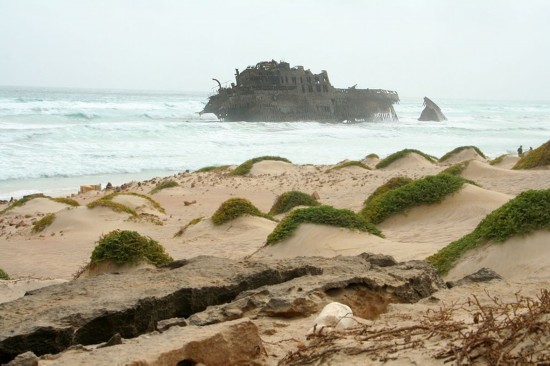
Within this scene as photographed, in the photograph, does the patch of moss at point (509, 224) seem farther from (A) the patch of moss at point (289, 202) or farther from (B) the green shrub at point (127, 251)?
(A) the patch of moss at point (289, 202)

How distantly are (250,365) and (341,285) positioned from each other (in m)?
1.58

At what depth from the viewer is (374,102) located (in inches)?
2734

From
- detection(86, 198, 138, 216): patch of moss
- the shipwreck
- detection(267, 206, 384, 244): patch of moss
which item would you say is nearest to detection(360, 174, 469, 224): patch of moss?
detection(267, 206, 384, 244): patch of moss

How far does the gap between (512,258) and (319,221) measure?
11.5 feet

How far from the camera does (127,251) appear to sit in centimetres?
968

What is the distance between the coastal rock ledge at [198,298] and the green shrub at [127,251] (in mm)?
3386

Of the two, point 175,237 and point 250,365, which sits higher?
point 250,365

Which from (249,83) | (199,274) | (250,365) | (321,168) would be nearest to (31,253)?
(199,274)

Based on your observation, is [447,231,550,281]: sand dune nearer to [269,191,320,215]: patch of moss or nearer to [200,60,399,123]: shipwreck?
[269,191,320,215]: patch of moss

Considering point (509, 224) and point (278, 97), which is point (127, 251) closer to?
point (509, 224)

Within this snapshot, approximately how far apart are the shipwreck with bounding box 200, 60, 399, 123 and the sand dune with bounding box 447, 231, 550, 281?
50.8m

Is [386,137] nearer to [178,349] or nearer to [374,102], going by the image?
[374,102]

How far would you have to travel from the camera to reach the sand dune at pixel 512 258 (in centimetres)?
751

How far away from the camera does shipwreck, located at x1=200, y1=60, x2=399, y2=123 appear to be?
59.0 metres
